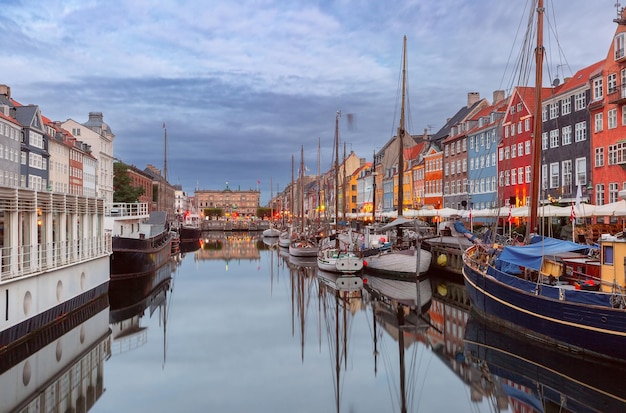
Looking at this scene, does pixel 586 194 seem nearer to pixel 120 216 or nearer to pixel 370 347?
pixel 370 347

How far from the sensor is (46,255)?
23.0 metres

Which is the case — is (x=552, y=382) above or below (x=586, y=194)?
below

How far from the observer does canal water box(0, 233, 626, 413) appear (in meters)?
15.8

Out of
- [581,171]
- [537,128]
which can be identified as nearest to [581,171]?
[581,171]

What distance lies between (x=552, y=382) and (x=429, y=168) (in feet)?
227

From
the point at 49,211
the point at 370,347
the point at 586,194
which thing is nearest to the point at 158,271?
the point at 49,211

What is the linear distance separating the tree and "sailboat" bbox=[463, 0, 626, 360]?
7542cm

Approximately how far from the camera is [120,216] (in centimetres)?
4506

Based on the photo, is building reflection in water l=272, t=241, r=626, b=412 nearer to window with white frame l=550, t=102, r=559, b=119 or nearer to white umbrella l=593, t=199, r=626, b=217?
white umbrella l=593, t=199, r=626, b=217

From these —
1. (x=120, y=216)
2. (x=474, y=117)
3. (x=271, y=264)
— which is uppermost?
(x=474, y=117)

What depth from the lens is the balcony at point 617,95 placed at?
40.8 metres

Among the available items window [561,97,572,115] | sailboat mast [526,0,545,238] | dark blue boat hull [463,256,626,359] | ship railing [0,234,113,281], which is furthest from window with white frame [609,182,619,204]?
ship railing [0,234,113,281]

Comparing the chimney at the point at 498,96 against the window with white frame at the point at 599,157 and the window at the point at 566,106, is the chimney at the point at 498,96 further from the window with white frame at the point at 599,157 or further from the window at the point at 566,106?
the window with white frame at the point at 599,157

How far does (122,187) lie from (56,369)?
265 feet
